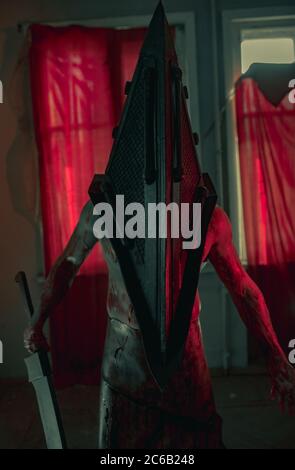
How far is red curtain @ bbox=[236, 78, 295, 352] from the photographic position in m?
4.05

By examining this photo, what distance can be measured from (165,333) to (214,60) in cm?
346

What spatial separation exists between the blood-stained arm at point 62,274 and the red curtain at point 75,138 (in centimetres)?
224

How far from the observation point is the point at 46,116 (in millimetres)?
4047

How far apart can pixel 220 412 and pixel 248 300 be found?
209 cm

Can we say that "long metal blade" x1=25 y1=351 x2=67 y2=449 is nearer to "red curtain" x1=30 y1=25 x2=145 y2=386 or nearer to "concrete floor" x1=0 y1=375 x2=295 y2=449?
"concrete floor" x1=0 y1=375 x2=295 y2=449

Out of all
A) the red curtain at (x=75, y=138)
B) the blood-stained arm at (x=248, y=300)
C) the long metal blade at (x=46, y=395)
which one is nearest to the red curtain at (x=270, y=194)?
the red curtain at (x=75, y=138)

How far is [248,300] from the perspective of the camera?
6.31ft

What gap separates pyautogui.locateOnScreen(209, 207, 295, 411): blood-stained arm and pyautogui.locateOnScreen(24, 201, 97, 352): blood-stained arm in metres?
0.47

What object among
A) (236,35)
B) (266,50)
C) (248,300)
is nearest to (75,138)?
(236,35)

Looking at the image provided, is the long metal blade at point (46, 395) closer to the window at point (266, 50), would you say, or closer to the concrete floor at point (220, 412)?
the concrete floor at point (220, 412)

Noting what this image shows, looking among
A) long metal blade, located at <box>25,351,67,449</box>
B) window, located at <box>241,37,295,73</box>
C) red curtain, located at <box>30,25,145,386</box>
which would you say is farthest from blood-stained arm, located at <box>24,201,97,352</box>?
window, located at <box>241,37,295,73</box>

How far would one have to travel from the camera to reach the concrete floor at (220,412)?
3.28 meters

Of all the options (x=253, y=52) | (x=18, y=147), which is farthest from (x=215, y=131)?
(x=18, y=147)

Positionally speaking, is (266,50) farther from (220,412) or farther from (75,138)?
(220,412)
